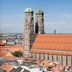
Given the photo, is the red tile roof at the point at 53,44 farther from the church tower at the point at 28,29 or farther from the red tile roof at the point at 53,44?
the church tower at the point at 28,29

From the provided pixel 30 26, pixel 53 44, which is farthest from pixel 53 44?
pixel 30 26

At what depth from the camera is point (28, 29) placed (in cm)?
2800

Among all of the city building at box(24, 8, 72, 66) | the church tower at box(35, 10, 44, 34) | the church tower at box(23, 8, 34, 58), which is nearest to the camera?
the city building at box(24, 8, 72, 66)

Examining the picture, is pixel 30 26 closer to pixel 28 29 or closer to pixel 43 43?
pixel 28 29

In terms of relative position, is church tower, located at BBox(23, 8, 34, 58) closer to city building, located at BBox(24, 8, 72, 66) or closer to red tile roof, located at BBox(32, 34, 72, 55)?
city building, located at BBox(24, 8, 72, 66)

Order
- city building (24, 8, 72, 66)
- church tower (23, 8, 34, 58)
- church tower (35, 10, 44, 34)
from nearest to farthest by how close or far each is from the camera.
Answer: city building (24, 8, 72, 66), church tower (23, 8, 34, 58), church tower (35, 10, 44, 34)

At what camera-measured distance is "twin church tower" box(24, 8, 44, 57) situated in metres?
27.8

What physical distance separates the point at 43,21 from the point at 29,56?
12.1 ft

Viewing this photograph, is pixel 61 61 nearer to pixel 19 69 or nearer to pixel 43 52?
pixel 43 52

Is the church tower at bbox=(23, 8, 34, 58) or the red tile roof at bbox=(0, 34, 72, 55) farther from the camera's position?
the church tower at bbox=(23, 8, 34, 58)

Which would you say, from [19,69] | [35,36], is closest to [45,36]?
[35,36]

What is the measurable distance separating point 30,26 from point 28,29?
0.37 meters

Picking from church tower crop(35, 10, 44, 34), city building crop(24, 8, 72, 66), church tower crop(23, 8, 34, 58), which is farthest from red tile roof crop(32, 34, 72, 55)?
church tower crop(35, 10, 44, 34)

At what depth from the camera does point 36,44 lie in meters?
28.2
